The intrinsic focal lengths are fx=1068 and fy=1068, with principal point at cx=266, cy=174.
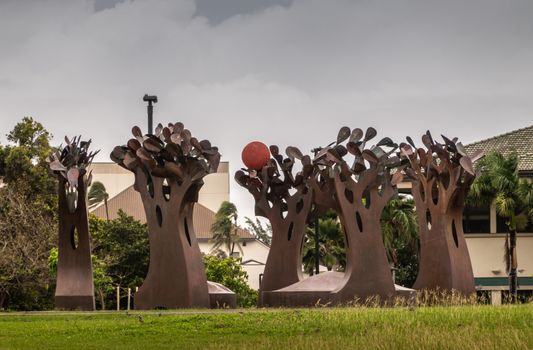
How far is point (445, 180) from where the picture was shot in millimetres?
32531

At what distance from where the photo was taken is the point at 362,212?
101 feet

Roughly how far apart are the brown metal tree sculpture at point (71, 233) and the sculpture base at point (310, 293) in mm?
5459

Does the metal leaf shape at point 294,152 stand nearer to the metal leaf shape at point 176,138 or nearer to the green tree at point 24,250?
the metal leaf shape at point 176,138

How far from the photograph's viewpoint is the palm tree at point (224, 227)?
76.0 metres

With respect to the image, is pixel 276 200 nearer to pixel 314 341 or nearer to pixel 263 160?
pixel 263 160

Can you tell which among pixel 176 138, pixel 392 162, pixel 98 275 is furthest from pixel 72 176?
pixel 98 275

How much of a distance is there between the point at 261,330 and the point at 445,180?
13.6m

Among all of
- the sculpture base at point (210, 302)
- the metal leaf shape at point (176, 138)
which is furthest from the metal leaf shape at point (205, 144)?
the sculpture base at point (210, 302)

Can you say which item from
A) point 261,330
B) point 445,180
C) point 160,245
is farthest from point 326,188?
point 261,330

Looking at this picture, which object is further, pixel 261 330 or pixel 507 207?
pixel 507 207

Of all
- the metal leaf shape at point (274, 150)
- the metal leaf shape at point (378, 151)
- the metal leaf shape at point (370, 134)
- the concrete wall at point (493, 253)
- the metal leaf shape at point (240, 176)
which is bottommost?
the concrete wall at point (493, 253)

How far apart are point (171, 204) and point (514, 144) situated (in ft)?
92.6

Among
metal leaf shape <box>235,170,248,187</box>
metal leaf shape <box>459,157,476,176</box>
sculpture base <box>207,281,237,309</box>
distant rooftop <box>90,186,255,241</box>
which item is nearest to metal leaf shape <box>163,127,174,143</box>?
sculpture base <box>207,281,237,309</box>

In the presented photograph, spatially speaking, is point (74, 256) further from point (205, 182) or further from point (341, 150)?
point (205, 182)
